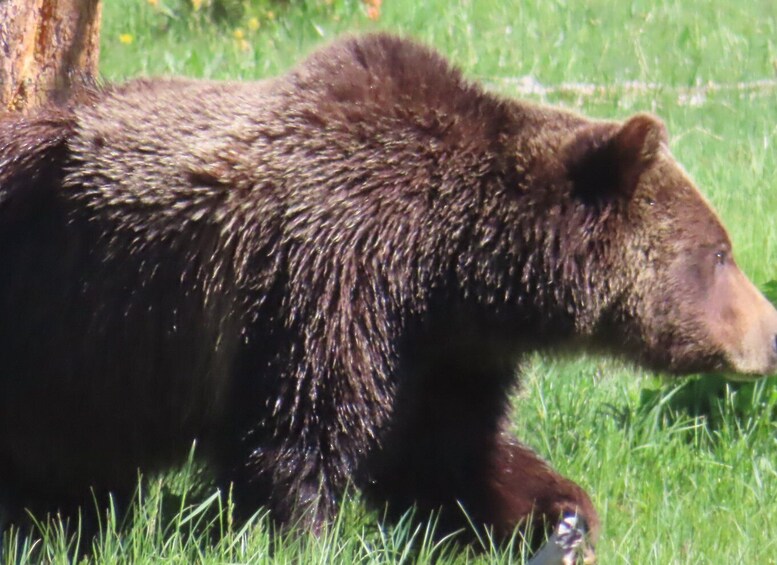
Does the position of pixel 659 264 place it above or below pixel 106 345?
above

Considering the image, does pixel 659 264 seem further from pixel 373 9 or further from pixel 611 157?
pixel 373 9

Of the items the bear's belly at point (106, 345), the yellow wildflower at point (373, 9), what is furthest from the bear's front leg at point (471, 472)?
the yellow wildflower at point (373, 9)

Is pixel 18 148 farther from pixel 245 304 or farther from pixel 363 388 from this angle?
pixel 363 388

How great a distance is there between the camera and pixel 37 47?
187 inches

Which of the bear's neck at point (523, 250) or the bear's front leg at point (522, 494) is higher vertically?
the bear's neck at point (523, 250)

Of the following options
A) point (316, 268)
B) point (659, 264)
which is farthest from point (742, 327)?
A: point (316, 268)

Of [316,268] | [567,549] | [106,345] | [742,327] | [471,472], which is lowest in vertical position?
[567,549]

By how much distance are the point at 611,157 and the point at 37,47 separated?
2234 mm

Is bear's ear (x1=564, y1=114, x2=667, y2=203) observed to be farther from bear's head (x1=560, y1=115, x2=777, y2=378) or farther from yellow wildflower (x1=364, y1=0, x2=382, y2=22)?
yellow wildflower (x1=364, y1=0, x2=382, y2=22)

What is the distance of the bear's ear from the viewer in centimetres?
397

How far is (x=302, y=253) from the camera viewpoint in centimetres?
373

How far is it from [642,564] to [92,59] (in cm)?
289

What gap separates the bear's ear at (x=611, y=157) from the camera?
3.97m

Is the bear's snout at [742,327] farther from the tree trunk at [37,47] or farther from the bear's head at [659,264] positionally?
the tree trunk at [37,47]
